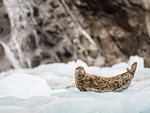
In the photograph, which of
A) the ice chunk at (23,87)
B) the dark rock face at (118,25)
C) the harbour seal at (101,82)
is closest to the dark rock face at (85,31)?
the dark rock face at (118,25)

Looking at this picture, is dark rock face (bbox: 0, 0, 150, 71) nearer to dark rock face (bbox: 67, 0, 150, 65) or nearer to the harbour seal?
dark rock face (bbox: 67, 0, 150, 65)

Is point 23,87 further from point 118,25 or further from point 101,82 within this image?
point 118,25

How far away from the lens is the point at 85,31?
15.5 metres

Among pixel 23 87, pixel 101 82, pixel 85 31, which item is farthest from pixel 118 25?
pixel 101 82

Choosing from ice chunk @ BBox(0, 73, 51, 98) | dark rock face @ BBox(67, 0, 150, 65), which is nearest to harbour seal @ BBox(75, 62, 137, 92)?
ice chunk @ BBox(0, 73, 51, 98)

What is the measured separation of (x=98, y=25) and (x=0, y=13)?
17.8ft

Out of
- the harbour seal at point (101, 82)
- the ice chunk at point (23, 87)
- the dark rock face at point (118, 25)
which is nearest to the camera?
the harbour seal at point (101, 82)

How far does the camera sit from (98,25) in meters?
16.4

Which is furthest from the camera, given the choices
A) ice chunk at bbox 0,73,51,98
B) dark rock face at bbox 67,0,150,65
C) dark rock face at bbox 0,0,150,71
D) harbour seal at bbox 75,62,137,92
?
dark rock face at bbox 67,0,150,65

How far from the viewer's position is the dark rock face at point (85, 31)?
1370 centimetres

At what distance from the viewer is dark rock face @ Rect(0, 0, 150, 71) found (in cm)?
1370

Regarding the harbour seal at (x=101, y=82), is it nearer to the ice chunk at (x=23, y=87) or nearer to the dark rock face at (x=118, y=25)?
the ice chunk at (x=23, y=87)

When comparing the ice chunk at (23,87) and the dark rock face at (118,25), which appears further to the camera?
the dark rock face at (118,25)

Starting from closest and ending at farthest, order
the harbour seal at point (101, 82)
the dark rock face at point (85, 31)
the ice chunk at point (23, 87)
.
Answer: the harbour seal at point (101, 82), the ice chunk at point (23, 87), the dark rock face at point (85, 31)
